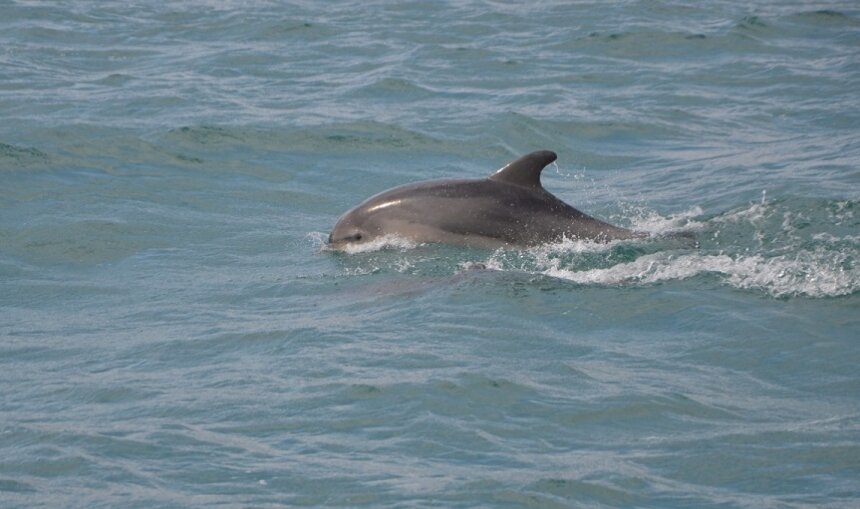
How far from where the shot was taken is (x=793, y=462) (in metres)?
9.02

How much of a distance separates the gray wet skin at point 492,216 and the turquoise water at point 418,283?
0.92ft

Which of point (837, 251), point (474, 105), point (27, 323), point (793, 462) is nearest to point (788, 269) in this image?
point (837, 251)

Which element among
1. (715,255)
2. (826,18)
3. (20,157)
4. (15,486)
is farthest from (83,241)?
(826,18)

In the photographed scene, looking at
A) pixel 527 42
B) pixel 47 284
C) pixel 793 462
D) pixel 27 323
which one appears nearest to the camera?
pixel 793 462

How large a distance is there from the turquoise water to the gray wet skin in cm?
28

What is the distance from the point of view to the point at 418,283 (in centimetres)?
1341

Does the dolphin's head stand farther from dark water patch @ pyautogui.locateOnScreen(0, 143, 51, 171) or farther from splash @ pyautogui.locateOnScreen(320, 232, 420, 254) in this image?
dark water patch @ pyautogui.locateOnScreen(0, 143, 51, 171)

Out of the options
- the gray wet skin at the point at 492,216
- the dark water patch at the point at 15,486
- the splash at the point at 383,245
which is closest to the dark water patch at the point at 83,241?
the splash at the point at 383,245

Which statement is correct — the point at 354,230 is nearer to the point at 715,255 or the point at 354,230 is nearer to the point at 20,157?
the point at 715,255

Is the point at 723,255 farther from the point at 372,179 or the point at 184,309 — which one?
the point at 372,179

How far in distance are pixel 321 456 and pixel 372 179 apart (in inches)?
388

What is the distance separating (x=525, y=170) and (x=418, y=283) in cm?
195

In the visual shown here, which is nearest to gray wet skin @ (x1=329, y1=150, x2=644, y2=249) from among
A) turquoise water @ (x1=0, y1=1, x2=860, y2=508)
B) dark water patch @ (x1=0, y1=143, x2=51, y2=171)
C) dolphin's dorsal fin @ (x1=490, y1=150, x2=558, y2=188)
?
dolphin's dorsal fin @ (x1=490, y1=150, x2=558, y2=188)

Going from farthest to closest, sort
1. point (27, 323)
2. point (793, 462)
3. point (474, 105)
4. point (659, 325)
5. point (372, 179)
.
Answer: point (474, 105), point (372, 179), point (27, 323), point (659, 325), point (793, 462)
